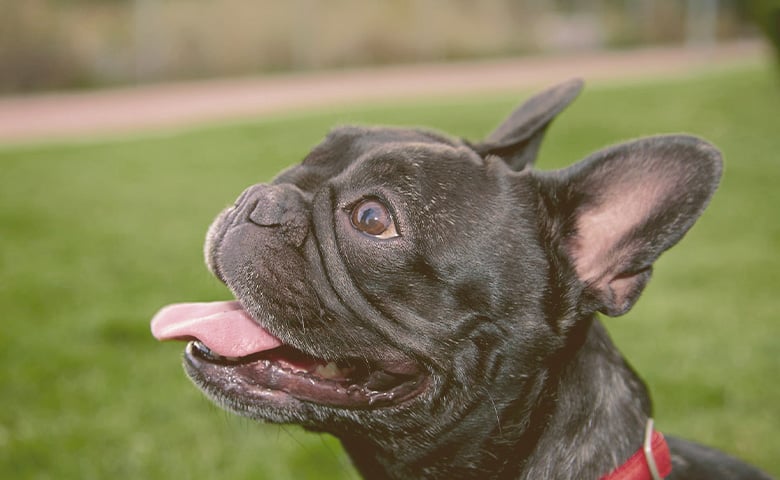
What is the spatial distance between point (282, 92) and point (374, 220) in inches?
792

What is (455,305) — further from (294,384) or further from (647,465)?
(647,465)

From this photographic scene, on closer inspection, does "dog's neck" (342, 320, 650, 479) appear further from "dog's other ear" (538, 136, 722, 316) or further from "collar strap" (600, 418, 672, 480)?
"dog's other ear" (538, 136, 722, 316)

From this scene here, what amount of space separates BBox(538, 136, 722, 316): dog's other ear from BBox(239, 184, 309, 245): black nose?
93 cm

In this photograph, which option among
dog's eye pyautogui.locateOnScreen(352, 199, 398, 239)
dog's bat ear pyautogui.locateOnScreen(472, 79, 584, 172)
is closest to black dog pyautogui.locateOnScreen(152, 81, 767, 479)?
dog's eye pyautogui.locateOnScreen(352, 199, 398, 239)

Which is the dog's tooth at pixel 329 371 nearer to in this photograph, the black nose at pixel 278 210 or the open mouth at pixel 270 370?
the open mouth at pixel 270 370

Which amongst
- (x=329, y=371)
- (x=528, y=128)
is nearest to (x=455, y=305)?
(x=329, y=371)

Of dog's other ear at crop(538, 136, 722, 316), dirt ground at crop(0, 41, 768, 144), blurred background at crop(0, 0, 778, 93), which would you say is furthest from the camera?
blurred background at crop(0, 0, 778, 93)

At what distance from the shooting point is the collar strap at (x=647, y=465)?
304 centimetres

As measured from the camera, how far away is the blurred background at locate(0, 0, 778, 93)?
22.2 m

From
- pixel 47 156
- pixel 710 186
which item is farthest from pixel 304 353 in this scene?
pixel 47 156

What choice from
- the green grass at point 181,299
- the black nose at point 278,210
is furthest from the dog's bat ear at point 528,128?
the green grass at point 181,299

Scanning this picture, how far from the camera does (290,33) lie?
Answer: 26297 mm

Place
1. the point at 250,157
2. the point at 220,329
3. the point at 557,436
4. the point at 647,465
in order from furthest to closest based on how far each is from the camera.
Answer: the point at 250,157, the point at 220,329, the point at 557,436, the point at 647,465

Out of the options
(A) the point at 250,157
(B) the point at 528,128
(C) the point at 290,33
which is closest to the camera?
(B) the point at 528,128
